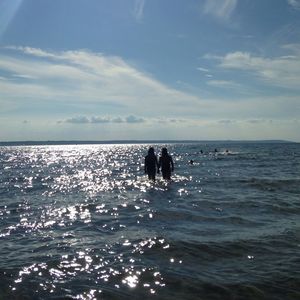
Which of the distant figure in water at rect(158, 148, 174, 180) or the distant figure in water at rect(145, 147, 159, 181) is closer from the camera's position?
the distant figure in water at rect(145, 147, 159, 181)

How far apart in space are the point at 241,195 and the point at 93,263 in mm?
12469

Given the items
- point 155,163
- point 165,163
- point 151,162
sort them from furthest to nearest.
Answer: point 165,163
point 155,163
point 151,162

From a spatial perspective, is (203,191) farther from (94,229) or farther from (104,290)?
(104,290)

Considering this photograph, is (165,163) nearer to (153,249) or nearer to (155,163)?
(155,163)

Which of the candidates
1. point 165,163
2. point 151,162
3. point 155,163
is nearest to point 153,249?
A: point 151,162

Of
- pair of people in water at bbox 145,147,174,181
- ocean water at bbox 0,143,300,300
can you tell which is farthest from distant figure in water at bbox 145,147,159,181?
ocean water at bbox 0,143,300,300

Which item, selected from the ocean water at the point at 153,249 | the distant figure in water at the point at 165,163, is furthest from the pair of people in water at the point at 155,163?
the ocean water at the point at 153,249

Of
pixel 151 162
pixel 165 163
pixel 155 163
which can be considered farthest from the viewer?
pixel 165 163

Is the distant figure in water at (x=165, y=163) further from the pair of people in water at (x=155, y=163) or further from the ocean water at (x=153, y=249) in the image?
the ocean water at (x=153, y=249)

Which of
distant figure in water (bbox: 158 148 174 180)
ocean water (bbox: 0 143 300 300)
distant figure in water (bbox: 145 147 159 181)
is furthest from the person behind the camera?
distant figure in water (bbox: 158 148 174 180)

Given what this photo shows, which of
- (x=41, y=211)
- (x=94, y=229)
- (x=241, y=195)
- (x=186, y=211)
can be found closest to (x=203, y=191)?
(x=241, y=195)

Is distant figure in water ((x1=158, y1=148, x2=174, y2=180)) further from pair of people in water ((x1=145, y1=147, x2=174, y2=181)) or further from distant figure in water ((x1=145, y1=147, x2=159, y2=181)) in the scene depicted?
distant figure in water ((x1=145, y1=147, x2=159, y2=181))

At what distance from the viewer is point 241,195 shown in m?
20.8

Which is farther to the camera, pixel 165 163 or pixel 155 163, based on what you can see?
pixel 165 163
